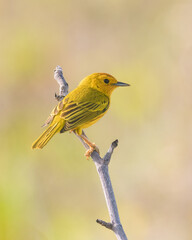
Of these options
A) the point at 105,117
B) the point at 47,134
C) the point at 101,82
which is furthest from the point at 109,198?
the point at 105,117

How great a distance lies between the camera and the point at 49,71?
7781mm

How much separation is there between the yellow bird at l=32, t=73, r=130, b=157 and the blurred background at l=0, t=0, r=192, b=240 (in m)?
1.50

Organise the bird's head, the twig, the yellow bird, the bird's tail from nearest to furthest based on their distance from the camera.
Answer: the twig → the bird's tail → the yellow bird → the bird's head

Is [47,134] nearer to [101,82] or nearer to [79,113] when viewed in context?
[79,113]

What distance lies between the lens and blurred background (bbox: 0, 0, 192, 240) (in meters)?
6.52

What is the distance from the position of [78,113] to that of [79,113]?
0.01 meters

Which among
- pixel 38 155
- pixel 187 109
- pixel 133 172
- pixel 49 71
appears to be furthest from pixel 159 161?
pixel 49 71

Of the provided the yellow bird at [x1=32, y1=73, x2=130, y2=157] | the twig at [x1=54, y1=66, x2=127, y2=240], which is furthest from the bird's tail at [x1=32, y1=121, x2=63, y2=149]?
the twig at [x1=54, y1=66, x2=127, y2=240]

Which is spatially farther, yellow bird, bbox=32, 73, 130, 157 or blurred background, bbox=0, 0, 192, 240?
blurred background, bbox=0, 0, 192, 240

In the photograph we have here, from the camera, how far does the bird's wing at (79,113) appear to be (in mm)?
4176

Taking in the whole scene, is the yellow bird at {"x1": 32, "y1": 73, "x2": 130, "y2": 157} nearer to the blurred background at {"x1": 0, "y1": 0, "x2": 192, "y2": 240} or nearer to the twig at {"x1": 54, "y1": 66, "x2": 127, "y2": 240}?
the twig at {"x1": 54, "y1": 66, "x2": 127, "y2": 240}

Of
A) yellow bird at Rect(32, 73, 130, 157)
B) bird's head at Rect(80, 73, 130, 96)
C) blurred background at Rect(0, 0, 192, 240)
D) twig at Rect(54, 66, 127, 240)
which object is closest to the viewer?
twig at Rect(54, 66, 127, 240)

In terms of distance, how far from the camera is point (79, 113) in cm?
426

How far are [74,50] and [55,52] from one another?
0.34 m
